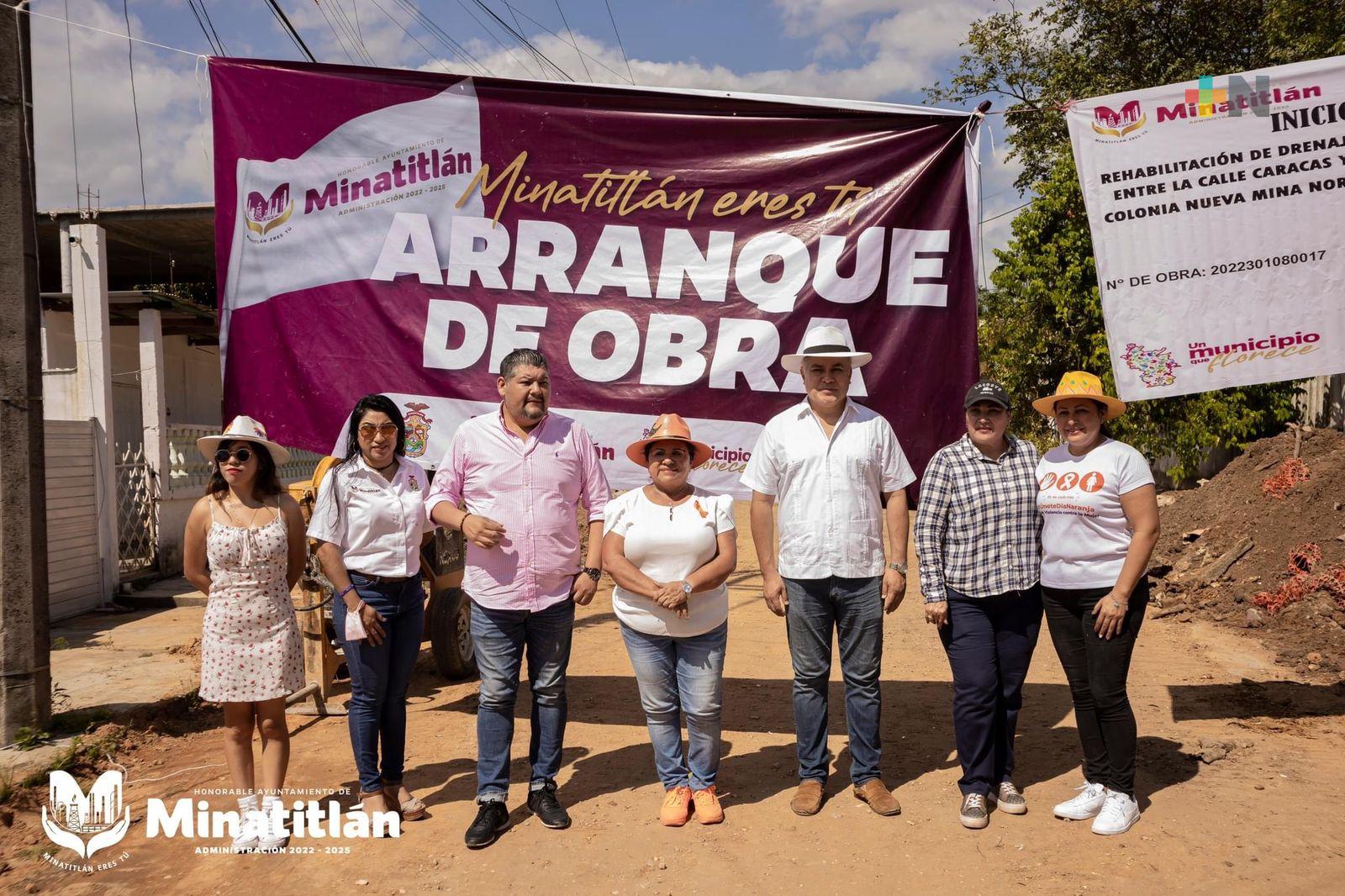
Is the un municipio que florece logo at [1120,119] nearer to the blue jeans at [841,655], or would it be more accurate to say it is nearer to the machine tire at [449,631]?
the blue jeans at [841,655]

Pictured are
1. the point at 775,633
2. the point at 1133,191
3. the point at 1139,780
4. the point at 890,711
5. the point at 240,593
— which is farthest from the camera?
the point at 775,633

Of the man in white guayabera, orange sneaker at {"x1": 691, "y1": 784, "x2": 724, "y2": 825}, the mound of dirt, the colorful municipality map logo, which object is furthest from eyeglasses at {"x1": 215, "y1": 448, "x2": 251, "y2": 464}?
the mound of dirt

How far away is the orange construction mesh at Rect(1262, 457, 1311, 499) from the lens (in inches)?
402

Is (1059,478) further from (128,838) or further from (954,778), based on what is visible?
(128,838)

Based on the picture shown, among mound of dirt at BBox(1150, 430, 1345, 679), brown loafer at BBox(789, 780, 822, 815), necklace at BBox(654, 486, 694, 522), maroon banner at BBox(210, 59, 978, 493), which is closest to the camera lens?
necklace at BBox(654, 486, 694, 522)

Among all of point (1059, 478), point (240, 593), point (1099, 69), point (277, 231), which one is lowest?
point (240, 593)

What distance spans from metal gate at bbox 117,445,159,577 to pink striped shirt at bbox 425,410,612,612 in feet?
26.8

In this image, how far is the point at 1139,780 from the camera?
15.7 feet

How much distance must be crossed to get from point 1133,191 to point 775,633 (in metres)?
5.06

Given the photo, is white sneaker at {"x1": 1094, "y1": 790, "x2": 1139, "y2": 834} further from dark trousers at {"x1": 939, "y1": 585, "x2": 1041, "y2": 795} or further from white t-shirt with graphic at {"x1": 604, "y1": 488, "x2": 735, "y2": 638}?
white t-shirt with graphic at {"x1": 604, "y1": 488, "x2": 735, "y2": 638}

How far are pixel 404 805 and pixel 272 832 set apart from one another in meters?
0.57

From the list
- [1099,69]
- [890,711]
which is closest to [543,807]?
[890,711]

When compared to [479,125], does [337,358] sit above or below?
below

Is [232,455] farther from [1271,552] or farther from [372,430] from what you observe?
[1271,552]
